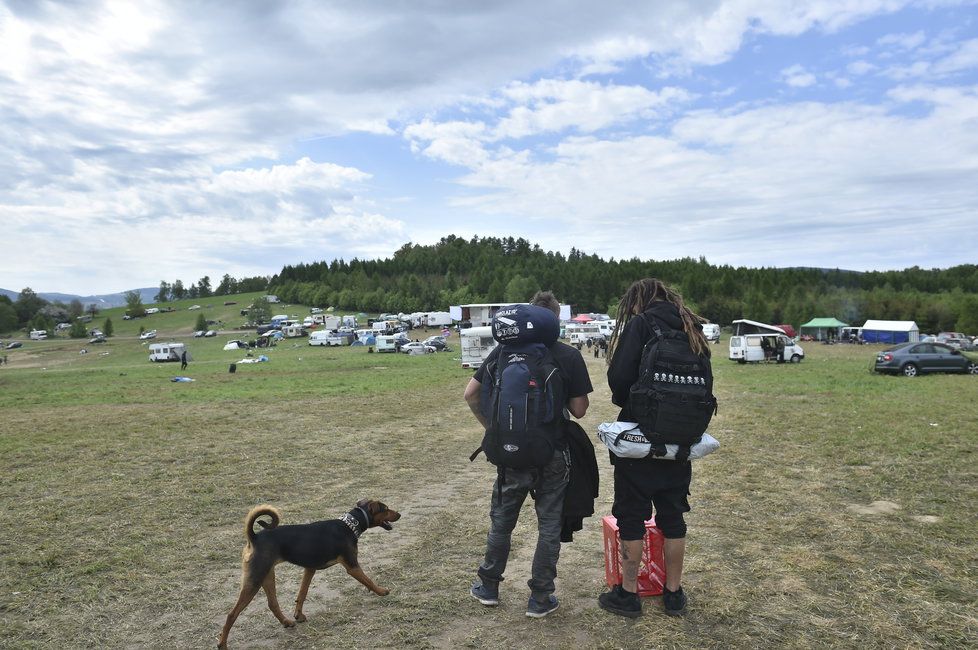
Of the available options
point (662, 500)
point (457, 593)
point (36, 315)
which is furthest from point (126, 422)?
point (36, 315)

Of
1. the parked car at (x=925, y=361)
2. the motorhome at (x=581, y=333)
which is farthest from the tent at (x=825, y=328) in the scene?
the parked car at (x=925, y=361)

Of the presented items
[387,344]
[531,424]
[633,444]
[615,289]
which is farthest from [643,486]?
[615,289]

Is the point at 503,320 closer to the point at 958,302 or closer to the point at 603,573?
the point at 603,573

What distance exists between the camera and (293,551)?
3.91m

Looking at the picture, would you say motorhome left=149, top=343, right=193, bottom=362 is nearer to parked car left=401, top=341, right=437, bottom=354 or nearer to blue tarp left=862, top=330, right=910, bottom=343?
parked car left=401, top=341, right=437, bottom=354

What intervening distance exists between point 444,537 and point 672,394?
9.66 ft

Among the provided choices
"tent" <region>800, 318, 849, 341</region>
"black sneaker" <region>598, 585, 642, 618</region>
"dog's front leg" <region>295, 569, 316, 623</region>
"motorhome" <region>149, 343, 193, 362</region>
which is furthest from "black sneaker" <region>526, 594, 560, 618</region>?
"tent" <region>800, 318, 849, 341</region>

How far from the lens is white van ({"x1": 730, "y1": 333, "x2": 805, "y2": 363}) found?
32219 millimetres

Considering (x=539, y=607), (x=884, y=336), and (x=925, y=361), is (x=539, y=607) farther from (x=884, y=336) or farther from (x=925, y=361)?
(x=884, y=336)

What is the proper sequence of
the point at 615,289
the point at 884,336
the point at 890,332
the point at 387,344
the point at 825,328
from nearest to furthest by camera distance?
the point at 387,344, the point at 890,332, the point at 884,336, the point at 825,328, the point at 615,289

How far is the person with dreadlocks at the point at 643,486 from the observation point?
3.80 m

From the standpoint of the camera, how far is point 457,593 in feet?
14.3

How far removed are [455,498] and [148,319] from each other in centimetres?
14380

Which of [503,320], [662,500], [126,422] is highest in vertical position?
[503,320]
